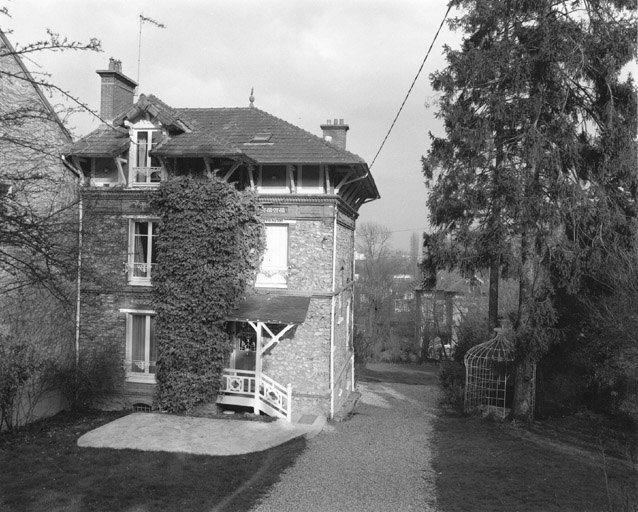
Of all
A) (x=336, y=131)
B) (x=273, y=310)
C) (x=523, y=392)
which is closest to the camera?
(x=273, y=310)

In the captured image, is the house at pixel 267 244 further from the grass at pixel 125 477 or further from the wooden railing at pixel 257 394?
the grass at pixel 125 477

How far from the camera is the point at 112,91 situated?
54.1 feet

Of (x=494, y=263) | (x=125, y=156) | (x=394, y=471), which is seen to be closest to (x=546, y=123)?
(x=494, y=263)

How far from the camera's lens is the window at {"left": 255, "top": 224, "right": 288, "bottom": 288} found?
14.7m

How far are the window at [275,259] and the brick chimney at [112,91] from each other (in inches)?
258

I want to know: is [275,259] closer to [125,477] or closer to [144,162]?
[144,162]

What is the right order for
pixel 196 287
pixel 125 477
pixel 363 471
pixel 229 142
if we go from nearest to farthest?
pixel 125 477 → pixel 363 471 → pixel 196 287 → pixel 229 142

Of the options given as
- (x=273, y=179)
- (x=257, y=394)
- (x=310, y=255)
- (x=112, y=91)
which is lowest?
(x=257, y=394)

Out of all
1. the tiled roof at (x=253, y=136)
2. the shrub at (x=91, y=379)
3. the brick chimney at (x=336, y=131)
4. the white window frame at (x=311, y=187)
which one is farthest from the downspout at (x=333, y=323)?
the shrub at (x=91, y=379)

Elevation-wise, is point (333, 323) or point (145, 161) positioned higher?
point (145, 161)

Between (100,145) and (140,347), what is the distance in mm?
6006

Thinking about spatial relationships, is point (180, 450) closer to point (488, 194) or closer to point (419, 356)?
point (488, 194)

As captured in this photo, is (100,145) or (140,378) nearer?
(100,145)

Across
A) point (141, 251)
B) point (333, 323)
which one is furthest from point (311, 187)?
point (141, 251)
